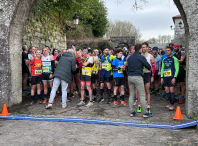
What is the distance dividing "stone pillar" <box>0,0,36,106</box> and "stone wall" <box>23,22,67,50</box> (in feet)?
8.22

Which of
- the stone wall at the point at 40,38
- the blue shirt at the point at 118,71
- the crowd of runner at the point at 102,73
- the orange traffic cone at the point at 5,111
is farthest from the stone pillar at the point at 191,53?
the stone wall at the point at 40,38

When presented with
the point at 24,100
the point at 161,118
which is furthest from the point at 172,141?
the point at 24,100

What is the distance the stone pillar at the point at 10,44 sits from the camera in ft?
19.2

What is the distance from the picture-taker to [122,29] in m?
40.1

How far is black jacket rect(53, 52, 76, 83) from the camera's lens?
6.12 meters

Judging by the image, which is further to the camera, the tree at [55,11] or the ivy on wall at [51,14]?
the tree at [55,11]

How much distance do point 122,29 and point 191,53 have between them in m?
36.0

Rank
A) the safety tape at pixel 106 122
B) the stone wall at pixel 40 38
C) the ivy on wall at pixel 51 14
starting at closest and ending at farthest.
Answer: the safety tape at pixel 106 122 < the stone wall at pixel 40 38 < the ivy on wall at pixel 51 14

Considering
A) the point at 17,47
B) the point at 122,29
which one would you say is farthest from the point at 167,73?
the point at 122,29

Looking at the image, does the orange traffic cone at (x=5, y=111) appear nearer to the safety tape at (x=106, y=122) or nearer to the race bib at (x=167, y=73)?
the safety tape at (x=106, y=122)

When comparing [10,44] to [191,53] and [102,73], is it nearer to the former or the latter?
[102,73]

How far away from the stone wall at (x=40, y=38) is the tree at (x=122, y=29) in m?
27.7

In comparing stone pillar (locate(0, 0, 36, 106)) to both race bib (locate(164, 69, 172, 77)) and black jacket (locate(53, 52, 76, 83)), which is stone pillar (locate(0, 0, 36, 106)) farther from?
race bib (locate(164, 69, 172, 77))

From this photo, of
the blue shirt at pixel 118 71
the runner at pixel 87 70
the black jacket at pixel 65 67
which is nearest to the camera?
the black jacket at pixel 65 67
